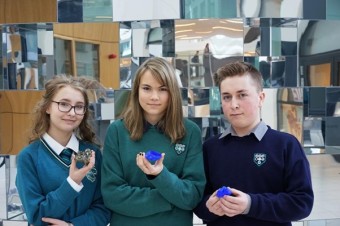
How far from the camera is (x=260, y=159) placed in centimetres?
126

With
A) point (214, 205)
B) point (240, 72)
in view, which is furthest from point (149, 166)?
point (240, 72)

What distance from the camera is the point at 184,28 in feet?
6.53

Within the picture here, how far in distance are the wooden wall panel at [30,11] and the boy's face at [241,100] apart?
126 cm

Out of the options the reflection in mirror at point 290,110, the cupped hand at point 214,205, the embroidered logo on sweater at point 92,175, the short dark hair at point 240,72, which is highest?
the short dark hair at point 240,72

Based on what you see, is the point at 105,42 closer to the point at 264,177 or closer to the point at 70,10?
the point at 70,10

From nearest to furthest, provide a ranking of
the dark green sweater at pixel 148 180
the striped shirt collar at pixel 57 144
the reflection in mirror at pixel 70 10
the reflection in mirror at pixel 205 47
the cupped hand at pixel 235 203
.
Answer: the cupped hand at pixel 235 203
the dark green sweater at pixel 148 180
the striped shirt collar at pixel 57 144
the reflection in mirror at pixel 205 47
the reflection in mirror at pixel 70 10

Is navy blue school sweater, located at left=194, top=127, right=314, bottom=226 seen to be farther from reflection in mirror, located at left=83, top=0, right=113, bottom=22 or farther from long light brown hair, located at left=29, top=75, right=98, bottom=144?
reflection in mirror, located at left=83, top=0, right=113, bottom=22

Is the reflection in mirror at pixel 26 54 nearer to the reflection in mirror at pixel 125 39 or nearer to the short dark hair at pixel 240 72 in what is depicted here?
the reflection in mirror at pixel 125 39

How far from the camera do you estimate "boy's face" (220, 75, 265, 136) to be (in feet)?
4.22

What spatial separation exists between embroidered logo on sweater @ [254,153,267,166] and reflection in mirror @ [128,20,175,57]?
906mm

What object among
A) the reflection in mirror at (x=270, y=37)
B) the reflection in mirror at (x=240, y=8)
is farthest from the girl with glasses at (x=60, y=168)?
the reflection in mirror at (x=270, y=37)

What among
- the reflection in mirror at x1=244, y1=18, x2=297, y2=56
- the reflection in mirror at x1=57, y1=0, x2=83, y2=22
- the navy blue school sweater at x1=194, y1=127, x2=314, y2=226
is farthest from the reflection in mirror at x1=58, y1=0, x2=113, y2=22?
the navy blue school sweater at x1=194, y1=127, x2=314, y2=226

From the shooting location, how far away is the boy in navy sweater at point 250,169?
1.20 meters

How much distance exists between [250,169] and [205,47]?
0.89 meters
